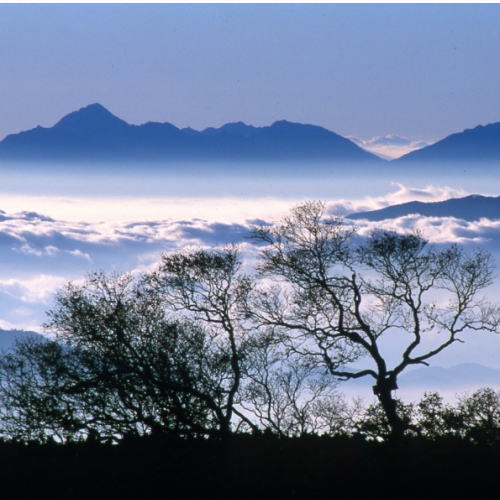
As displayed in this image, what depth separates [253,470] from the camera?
21.5 m

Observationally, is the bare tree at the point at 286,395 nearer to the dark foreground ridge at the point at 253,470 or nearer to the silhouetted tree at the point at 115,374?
the silhouetted tree at the point at 115,374

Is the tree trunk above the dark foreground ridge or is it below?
below

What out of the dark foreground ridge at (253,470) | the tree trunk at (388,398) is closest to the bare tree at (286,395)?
the tree trunk at (388,398)

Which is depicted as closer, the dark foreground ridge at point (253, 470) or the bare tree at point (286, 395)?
the dark foreground ridge at point (253, 470)

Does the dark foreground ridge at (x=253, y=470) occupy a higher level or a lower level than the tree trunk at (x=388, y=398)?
higher

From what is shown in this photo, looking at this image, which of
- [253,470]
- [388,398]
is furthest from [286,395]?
[253,470]

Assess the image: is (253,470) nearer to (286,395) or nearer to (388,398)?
(388,398)

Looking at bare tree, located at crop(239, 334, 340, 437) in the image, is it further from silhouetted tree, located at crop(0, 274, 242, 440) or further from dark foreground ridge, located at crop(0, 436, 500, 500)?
dark foreground ridge, located at crop(0, 436, 500, 500)

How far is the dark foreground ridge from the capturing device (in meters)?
20.5

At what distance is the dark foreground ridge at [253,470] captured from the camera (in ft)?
67.1

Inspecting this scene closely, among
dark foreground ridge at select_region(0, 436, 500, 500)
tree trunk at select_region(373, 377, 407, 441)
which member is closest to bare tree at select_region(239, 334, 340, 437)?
tree trunk at select_region(373, 377, 407, 441)

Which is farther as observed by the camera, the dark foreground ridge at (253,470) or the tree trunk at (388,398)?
the tree trunk at (388,398)

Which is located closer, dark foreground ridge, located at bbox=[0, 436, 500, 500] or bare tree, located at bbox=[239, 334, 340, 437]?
dark foreground ridge, located at bbox=[0, 436, 500, 500]

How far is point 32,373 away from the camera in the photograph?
122ft
